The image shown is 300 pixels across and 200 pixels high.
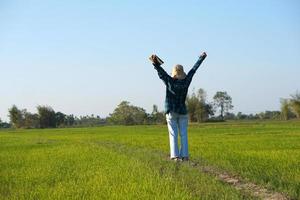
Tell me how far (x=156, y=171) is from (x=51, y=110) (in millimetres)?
82752

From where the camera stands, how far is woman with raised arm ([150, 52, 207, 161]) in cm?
937

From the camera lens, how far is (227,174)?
8.44 m

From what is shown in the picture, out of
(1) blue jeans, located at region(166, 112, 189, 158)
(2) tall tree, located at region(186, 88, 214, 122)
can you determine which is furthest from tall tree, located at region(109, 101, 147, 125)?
(1) blue jeans, located at region(166, 112, 189, 158)

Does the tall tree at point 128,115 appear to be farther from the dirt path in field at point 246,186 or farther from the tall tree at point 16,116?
the dirt path in field at point 246,186

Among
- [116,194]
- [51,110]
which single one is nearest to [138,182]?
[116,194]

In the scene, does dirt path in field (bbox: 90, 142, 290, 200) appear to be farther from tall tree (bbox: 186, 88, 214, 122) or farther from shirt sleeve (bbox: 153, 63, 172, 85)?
tall tree (bbox: 186, 88, 214, 122)

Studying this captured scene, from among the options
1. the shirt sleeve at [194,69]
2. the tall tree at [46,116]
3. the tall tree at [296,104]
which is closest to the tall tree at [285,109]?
the tall tree at [296,104]

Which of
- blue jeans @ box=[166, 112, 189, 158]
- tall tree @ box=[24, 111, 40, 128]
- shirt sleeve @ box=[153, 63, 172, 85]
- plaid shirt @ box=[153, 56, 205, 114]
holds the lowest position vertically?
blue jeans @ box=[166, 112, 189, 158]

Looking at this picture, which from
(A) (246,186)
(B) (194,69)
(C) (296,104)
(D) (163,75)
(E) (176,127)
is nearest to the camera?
(A) (246,186)

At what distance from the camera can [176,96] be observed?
944 cm

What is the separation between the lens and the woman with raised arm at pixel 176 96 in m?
9.37

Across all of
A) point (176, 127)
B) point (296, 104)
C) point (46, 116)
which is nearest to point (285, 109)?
point (296, 104)

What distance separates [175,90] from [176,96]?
0.13 meters

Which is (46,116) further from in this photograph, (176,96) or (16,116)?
(176,96)
